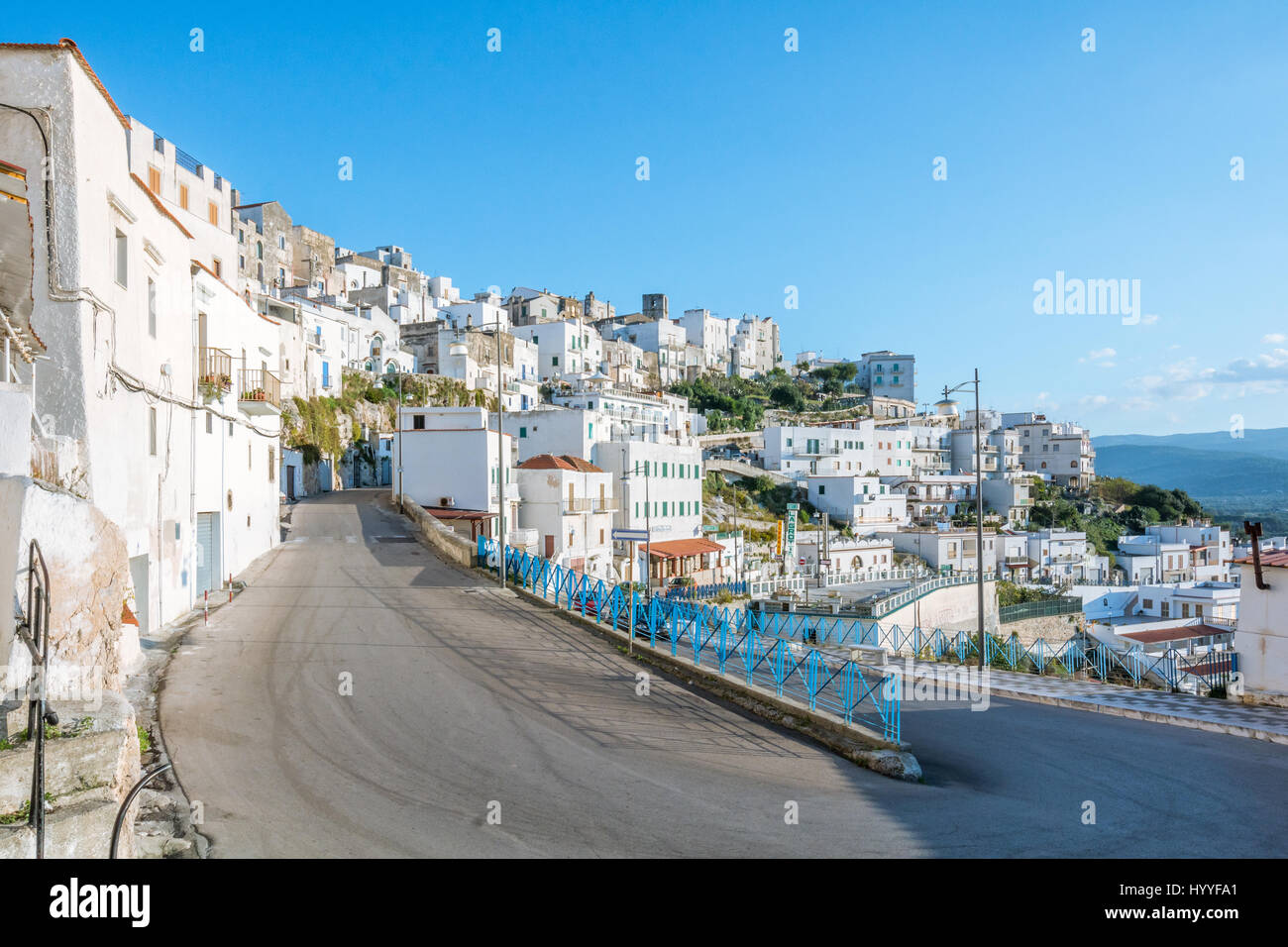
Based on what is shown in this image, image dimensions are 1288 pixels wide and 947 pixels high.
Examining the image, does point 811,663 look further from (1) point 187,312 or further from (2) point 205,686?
(1) point 187,312

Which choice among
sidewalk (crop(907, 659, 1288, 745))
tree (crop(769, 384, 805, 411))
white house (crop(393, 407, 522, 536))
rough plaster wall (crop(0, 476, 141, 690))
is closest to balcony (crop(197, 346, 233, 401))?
rough plaster wall (crop(0, 476, 141, 690))

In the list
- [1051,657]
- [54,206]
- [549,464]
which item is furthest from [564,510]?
[54,206]

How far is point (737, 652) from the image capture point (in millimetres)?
16500

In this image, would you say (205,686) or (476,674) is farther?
(476,674)

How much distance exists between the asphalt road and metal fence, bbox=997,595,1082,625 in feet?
108

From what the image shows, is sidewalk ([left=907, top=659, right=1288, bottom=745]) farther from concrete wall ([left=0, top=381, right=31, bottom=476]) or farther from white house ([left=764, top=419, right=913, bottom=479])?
white house ([left=764, top=419, right=913, bottom=479])

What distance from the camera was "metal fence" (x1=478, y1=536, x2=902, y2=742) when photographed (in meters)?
13.6

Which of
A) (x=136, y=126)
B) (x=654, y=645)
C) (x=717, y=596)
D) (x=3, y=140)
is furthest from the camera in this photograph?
(x=717, y=596)

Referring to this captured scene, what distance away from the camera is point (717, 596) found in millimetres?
45281

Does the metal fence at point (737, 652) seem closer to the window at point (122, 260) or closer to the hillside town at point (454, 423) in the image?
the hillside town at point (454, 423)

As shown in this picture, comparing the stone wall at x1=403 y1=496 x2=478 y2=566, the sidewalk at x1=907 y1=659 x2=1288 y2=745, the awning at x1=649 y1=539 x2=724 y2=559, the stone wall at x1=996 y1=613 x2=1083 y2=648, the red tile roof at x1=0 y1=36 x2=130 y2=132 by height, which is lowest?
the stone wall at x1=996 y1=613 x2=1083 y2=648
